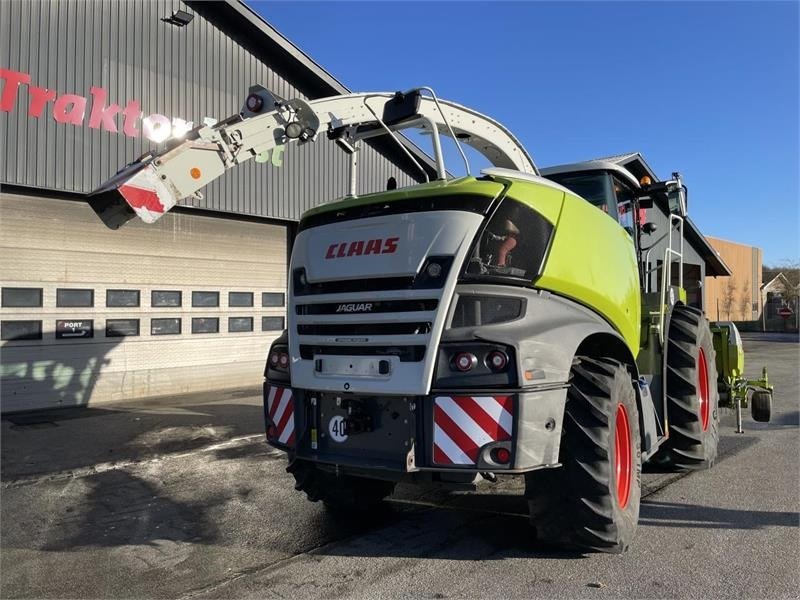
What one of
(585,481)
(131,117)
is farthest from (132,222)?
(585,481)

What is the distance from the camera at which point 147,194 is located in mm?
4195

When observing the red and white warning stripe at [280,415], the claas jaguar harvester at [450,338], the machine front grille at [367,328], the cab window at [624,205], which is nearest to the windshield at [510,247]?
the claas jaguar harvester at [450,338]

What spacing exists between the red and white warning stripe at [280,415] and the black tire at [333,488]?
0.36 meters

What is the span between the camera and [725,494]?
5.42 meters

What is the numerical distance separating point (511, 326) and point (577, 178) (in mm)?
2768

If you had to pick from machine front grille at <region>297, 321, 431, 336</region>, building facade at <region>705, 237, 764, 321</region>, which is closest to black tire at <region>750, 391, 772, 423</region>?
machine front grille at <region>297, 321, 431, 336</region>

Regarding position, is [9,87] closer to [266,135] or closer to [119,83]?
[119,83]

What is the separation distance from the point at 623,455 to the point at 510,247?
5.52ft

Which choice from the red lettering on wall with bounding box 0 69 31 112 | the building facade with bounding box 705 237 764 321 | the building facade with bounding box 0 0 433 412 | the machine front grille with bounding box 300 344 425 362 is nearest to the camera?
the machine front grille with bounding box 300 344 425 362

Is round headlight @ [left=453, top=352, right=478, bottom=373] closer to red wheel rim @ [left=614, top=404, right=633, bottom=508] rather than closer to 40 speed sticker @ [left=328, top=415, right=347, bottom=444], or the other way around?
40 speed sticker @ [left=328, top=415, right=347, bottom=444]

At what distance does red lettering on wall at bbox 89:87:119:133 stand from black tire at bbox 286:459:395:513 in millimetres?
7497

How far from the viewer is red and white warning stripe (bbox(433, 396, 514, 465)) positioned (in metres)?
3.45

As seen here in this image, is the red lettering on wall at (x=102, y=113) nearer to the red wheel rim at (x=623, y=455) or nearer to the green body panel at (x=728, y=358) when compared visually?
the red wheel rim at (x=623, y=455)

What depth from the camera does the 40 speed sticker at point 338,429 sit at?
3.91m
